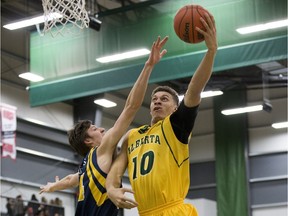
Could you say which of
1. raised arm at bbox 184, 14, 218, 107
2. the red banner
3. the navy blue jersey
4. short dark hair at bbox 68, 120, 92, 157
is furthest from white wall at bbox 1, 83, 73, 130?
raised arm at bbox 184, 14, 218, 107

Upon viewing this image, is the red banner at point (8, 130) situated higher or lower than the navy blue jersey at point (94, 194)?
higher

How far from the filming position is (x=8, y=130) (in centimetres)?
1744

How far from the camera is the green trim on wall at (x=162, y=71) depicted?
13695mm

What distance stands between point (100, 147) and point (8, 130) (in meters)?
12.2

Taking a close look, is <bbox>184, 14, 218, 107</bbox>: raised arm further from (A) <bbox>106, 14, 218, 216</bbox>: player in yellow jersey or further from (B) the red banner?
(B) the red banner

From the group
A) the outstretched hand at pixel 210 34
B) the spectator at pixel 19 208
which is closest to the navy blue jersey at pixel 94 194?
the outstretched hand at pixel 210 34

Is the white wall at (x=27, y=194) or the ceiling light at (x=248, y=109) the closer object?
the white wall at (x=27, y=194)

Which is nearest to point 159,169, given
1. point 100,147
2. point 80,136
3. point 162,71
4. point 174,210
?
point 174,210

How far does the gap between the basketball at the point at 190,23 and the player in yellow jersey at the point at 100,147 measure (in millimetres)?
191

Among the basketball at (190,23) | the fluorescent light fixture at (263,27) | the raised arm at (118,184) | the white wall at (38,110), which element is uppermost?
the white wall at (38,110)

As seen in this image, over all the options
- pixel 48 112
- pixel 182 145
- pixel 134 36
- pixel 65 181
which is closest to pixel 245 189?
pixel 48 112

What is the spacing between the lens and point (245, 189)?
22.5 m

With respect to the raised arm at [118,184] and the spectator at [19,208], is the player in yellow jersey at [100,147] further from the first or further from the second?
the spectator at [19,208]

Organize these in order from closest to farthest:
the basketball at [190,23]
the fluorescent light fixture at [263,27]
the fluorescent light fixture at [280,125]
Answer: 1. the basketball at [190,23]
2. the fluorescent light fixture at [263,27]
3. the fluorescent light fixture at [280,125]
